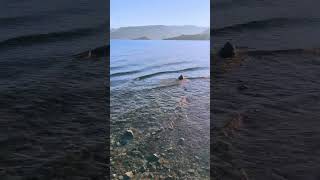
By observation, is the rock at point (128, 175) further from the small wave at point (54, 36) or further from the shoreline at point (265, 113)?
the small wave at point (54, 36)

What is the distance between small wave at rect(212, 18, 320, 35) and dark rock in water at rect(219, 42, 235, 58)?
0.29 metres

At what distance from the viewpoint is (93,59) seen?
7.15m

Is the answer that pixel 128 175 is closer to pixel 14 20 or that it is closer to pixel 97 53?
pixel 97 53

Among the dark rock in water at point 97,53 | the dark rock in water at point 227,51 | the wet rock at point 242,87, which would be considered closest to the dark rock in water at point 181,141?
the wet rock at point 242,87

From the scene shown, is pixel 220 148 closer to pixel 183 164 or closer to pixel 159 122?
pixel 183 164

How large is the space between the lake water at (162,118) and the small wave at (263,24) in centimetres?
166

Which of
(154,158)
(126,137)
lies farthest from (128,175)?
(126,137)

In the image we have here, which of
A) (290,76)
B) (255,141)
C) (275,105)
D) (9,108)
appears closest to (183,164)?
(255,141)

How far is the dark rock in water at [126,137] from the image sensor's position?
646 centimetres

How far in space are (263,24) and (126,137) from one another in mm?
3223

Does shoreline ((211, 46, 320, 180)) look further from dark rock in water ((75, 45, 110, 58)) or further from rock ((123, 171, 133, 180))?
dark rock in water ((75, 45, 110, 58))

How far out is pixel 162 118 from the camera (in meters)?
7.37

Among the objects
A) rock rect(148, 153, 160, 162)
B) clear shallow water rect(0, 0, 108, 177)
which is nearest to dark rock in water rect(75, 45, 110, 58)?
clear shallow water rect(0, 0, 108, 177)

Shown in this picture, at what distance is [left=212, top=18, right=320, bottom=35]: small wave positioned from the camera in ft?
23.2
